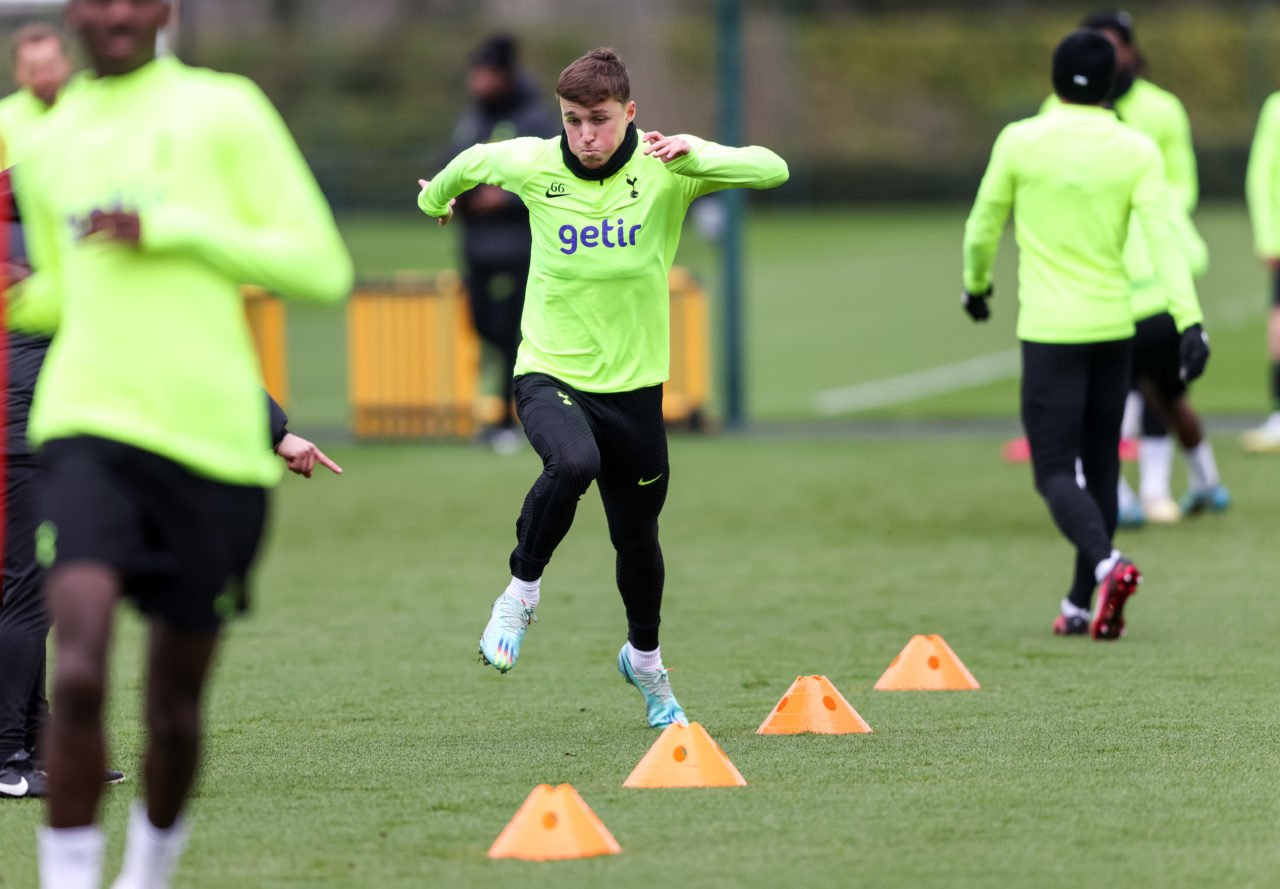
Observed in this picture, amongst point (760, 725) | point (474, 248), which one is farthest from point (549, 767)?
point (474, 248)

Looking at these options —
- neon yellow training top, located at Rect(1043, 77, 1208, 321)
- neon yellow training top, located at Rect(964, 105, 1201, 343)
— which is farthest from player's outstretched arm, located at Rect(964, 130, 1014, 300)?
neon yellow training top, located at Rect(1043, 77, 1208, 321)

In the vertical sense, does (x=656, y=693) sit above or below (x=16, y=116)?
below

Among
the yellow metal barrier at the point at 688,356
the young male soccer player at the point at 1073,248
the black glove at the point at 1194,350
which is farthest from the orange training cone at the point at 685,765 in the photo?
the yellow metal barrier at the point at 688,356

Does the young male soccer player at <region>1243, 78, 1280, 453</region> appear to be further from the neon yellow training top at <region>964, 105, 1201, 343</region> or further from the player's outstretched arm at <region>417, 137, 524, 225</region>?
the player's outstretched arm at <region>417, 137, 524, 225</region>

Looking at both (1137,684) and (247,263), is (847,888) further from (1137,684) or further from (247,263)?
(1137,684)

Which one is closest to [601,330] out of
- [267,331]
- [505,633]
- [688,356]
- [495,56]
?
[505,633]

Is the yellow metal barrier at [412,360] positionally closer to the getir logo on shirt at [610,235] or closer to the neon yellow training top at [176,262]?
the getir logo on shirt at [610,235]

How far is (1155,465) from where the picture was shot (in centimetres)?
1230

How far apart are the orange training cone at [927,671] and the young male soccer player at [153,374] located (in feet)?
11.8

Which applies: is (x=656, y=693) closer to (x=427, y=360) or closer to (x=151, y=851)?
(x=151, y=851)

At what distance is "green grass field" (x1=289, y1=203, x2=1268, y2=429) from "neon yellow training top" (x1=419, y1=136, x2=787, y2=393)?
11495 mm

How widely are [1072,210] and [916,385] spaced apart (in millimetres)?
12783

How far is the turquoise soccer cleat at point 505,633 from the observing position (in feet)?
22.6

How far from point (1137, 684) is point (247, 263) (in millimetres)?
4298
